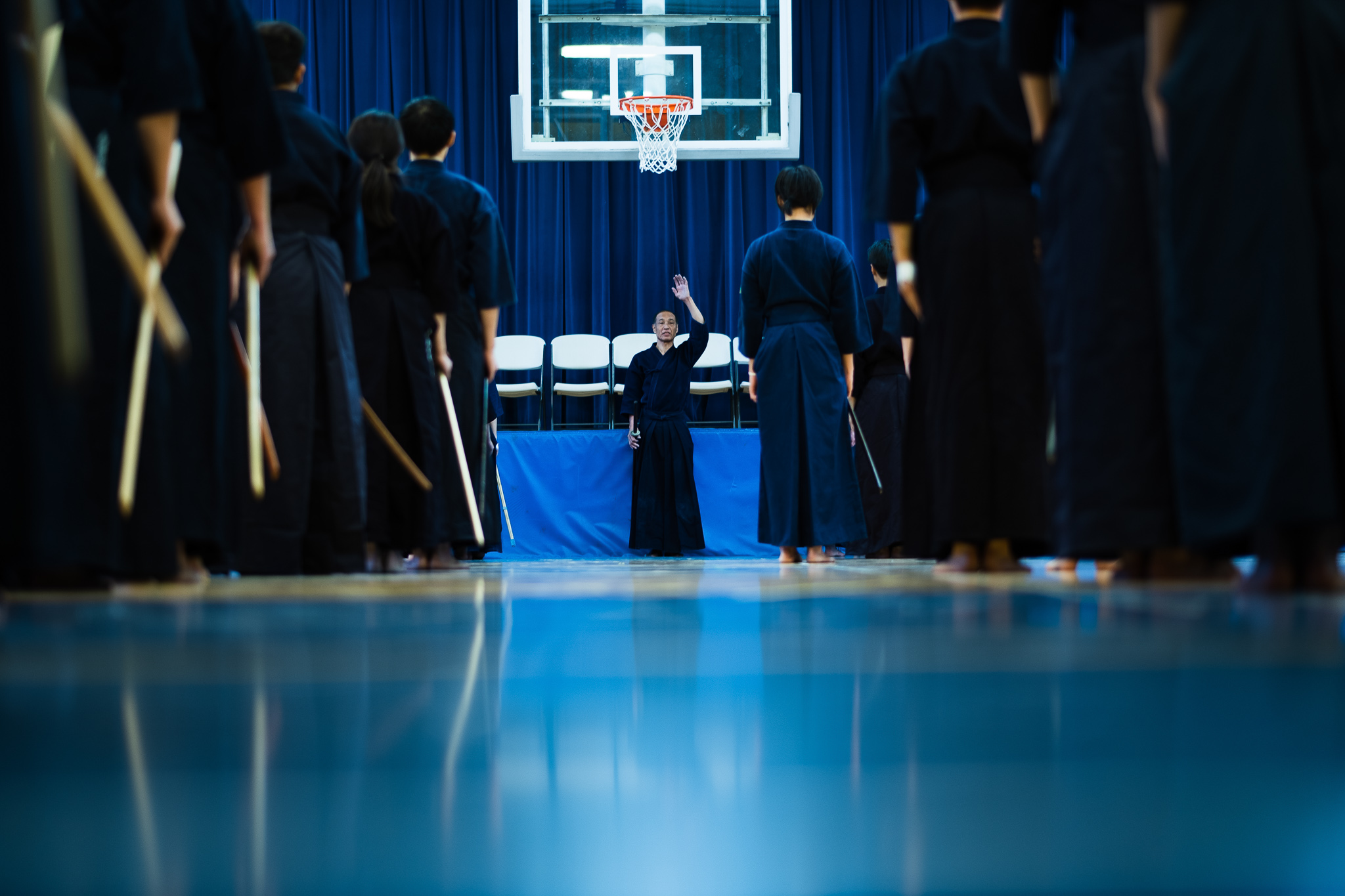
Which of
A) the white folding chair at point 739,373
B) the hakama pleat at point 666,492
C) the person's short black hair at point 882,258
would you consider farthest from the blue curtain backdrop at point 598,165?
the person's short black hair at point 882,258

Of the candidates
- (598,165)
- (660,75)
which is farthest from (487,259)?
(598,165)

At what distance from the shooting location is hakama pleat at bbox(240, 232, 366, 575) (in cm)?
288

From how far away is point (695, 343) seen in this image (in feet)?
23.2

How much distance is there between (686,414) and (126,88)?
18.2 feet

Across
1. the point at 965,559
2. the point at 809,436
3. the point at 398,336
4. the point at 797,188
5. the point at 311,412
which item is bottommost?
the point at 965,559

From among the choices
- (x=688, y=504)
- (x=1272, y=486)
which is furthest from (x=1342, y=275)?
(x=688, y=504)

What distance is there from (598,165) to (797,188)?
5787 millimetres

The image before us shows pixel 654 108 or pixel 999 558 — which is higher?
pixel 654 108

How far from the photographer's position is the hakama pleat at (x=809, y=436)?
4.21 metres

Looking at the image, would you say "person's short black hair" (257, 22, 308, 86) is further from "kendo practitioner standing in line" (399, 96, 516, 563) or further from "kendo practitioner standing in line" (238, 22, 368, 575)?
"kendo practitioner standing in line" (399, 96, 516, 563)

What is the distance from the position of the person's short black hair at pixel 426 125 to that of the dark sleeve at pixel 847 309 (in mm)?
1363

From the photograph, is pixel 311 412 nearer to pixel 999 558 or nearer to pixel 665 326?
pixel 999 558

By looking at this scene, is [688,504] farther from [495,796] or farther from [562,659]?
[495,796]

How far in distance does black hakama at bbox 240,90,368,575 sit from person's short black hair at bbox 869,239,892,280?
2.56m
